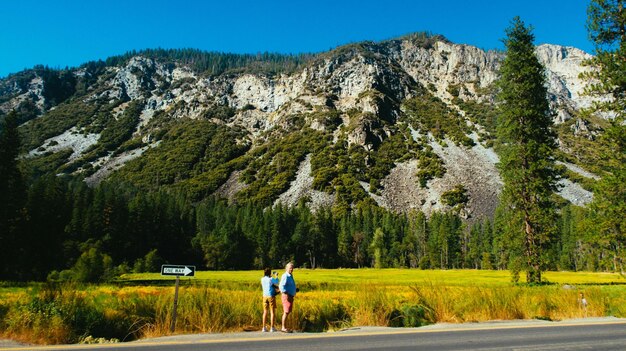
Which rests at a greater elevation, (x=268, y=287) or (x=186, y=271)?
(x=186, y=271)

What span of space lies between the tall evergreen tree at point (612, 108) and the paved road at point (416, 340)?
36.4 ft

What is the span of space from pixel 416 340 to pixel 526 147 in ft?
69.9

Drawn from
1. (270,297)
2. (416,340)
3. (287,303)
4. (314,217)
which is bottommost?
(416,340)

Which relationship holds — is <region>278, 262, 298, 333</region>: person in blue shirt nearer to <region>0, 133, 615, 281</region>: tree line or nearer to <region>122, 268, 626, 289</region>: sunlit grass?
<region>122, 268, 626, 289</region>: sunlit grass

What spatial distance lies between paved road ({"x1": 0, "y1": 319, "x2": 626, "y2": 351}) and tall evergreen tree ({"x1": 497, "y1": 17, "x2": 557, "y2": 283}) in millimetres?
14390

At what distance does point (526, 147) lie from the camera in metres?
25.3

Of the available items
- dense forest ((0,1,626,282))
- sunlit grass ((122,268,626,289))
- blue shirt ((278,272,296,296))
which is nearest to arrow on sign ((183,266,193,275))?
blue shirt ((278,272,296,296))

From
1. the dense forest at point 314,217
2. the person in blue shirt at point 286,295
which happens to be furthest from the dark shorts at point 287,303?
the dense forest at point 314,217

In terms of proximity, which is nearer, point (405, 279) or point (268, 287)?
point (268, 287)

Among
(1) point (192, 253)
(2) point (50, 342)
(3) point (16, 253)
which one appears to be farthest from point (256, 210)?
(2) point (50, 342)

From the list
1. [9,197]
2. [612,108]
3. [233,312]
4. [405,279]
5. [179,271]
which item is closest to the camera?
[179,271]

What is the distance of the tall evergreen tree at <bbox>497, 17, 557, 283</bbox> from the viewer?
79.5 ft

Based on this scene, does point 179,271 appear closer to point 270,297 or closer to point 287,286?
point 270,297

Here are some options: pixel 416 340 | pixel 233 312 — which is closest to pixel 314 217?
pixel 233 312
